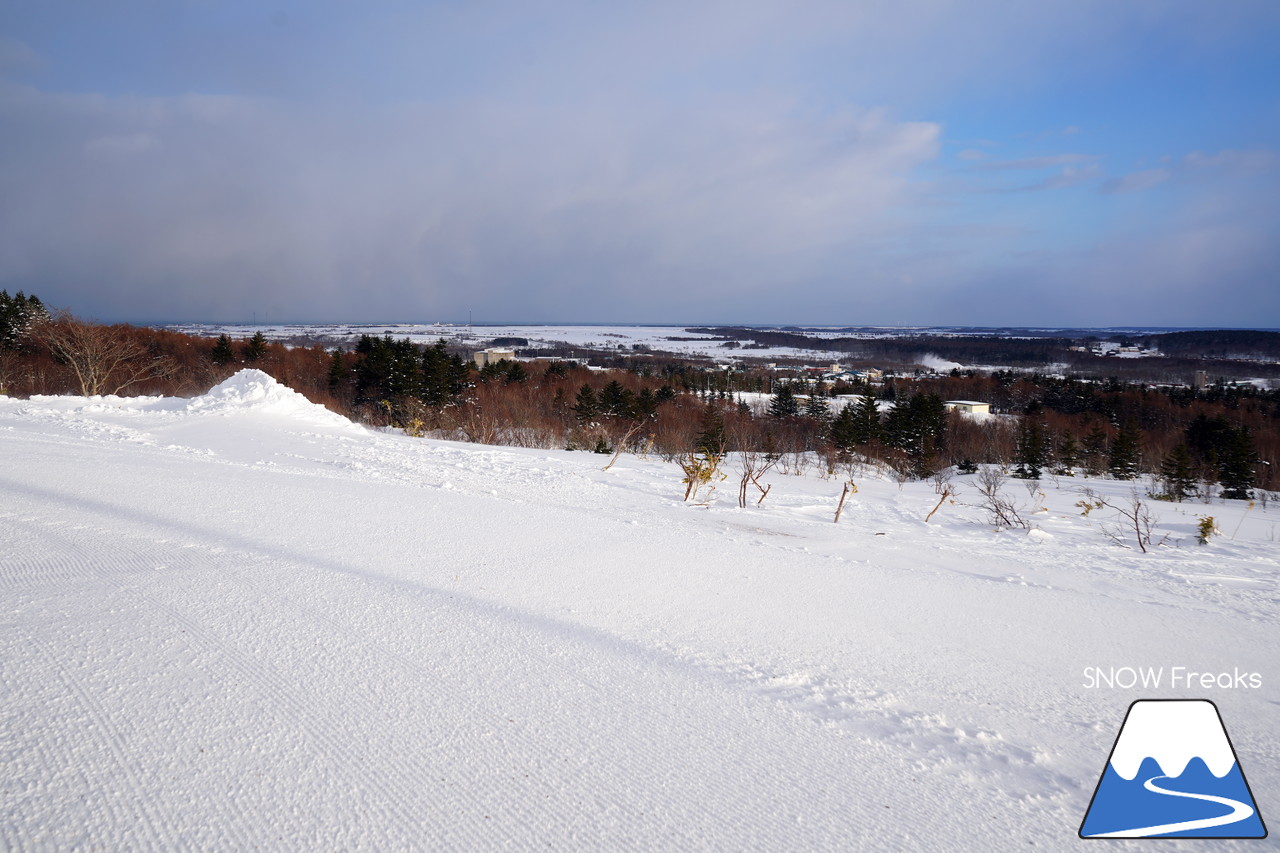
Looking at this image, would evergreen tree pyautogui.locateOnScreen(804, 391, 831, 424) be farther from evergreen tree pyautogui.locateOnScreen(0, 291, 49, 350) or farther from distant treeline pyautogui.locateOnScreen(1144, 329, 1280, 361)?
distant treeline pyautogui.locateOnScreen(1144, 329, 1280, 361)

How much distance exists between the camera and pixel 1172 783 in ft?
6.97

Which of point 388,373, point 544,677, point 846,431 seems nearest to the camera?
point 544,677

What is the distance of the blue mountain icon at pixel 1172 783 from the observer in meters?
2.04

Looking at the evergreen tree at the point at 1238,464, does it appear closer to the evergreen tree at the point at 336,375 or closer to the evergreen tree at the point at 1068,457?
the evergreen tree at the point at 1068,457

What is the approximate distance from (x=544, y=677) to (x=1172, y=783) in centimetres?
235

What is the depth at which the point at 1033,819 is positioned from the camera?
2.07 meters

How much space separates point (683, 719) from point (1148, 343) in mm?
240565

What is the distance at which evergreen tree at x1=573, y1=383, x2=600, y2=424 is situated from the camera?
44.3 metres

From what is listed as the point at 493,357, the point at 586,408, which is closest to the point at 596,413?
the point at 586,408

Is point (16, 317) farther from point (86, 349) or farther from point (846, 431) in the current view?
point (846, 431)

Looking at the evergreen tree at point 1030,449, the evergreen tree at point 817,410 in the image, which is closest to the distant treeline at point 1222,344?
the evergreen tree at point 817,410

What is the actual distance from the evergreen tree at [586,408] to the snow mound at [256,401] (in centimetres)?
2839

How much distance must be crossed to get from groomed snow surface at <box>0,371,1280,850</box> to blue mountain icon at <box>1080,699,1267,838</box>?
108 millimetres

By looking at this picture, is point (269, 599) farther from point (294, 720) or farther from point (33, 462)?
point (33, 462)
